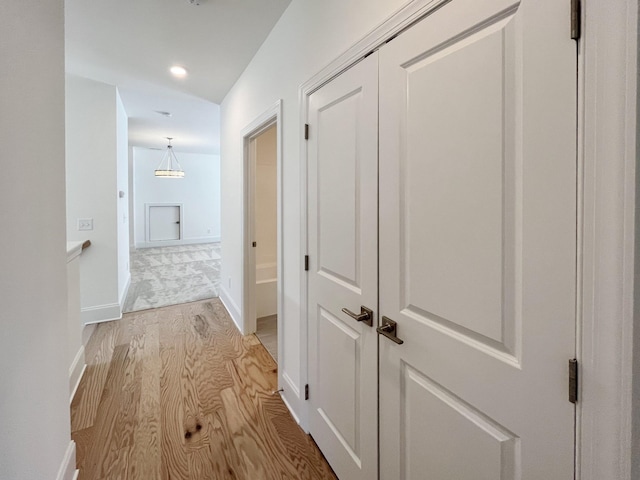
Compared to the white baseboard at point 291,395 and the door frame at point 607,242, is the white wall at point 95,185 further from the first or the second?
the door frame at point 607,242

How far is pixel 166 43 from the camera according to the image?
2461 mm

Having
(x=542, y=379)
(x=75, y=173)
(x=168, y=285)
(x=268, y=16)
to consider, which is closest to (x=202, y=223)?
(x=168, y=285)

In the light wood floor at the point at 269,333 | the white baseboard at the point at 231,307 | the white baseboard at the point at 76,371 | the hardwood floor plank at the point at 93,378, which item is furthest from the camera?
the white baseboard at the point at 231,307

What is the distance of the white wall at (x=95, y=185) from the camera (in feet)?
10.9

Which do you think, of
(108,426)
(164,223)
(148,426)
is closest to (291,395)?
(148,426)

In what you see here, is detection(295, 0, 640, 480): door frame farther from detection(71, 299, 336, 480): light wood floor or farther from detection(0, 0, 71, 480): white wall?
detection(0, 0, 71, 480): white wall

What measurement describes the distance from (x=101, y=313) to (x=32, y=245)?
2968 millimetres

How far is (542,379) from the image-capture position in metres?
0.68

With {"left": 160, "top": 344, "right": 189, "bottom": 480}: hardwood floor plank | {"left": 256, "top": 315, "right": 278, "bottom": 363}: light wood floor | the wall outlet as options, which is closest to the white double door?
{"left": 160, "top": 344, "right": 189, "bottom": 480}: hardwood floor plank

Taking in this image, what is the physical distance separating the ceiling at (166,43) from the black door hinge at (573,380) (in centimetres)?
238

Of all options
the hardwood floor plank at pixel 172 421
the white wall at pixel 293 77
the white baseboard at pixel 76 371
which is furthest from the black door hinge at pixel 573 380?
the white baseboard at pixel 76 371

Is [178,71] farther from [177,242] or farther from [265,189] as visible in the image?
[177,242]

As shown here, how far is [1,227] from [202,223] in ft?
30.6

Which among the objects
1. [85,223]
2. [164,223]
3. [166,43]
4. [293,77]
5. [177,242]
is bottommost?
[177,242]
